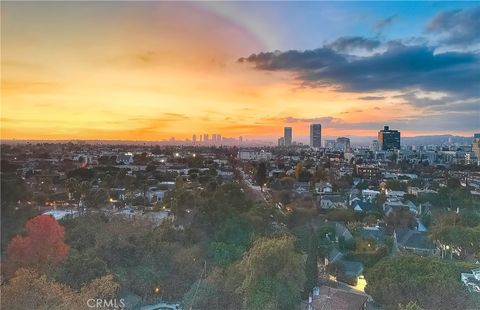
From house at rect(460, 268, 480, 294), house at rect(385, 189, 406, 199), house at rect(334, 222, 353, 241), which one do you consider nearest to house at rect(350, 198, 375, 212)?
house at rect(385, 189, 406, 199)

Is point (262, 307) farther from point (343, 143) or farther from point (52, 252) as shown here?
point (343, 143)

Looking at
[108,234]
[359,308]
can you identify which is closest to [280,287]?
Result: [359,308]

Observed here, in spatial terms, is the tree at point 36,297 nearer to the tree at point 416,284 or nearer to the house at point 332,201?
the tree at point 416,284

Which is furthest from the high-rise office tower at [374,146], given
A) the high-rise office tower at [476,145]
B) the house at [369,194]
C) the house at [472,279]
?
the house at [472,279]

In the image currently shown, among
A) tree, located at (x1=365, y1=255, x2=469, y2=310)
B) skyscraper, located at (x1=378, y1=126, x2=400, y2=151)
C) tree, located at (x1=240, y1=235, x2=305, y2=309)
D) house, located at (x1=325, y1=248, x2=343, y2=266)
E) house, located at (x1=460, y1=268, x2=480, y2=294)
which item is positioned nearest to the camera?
tree, located at (x1=240, y1=235, x2=305, y2=309)

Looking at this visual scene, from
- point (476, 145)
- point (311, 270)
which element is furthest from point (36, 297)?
point (476, 145)

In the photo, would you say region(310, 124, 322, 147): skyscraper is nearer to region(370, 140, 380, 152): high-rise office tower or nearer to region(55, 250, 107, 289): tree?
region(370, 140, 380, 152): high-rise office tower

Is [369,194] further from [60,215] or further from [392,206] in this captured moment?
[60,215]
